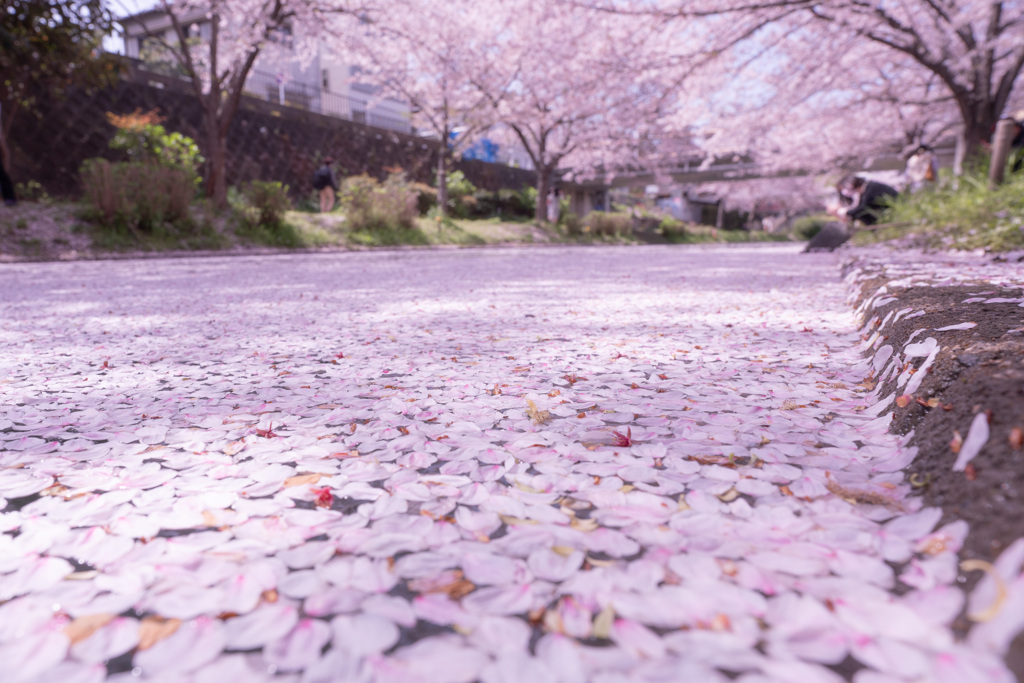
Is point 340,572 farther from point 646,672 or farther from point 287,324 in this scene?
point 287,324

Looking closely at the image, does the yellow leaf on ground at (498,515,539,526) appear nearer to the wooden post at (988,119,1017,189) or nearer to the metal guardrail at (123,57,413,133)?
the wooden post at (988,119,1017,189)

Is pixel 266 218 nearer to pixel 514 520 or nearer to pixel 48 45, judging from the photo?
pixel 48 45

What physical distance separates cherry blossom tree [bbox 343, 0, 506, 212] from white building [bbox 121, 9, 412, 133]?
1660 millimetres

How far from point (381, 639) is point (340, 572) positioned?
0.56 feet

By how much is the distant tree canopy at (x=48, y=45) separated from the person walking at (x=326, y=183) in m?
4.35

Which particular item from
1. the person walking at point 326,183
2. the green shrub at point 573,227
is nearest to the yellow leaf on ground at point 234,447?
the person walking at point 326,183

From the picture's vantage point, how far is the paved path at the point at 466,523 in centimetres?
68

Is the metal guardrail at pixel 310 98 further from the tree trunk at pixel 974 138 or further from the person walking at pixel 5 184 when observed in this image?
the tree trunk at pixel 974 138

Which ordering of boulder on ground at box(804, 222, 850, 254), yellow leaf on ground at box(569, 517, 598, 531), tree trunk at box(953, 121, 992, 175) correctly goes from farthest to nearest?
boulder on ground at box(804, 222, 850, 254), tree trunk at box(953, 121, 992, 175), yellow leaf on ground at box(569, 517, 598, 531)

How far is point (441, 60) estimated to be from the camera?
51.5 feet

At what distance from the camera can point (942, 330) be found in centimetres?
144

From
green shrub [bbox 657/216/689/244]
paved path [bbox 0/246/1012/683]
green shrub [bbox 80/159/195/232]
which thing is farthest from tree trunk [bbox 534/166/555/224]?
paved path [bbox 0/246/1012/683]

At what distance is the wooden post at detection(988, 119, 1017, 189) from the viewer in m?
6.07

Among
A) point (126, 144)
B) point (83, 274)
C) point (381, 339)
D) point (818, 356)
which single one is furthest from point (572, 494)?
point (126, 144)
